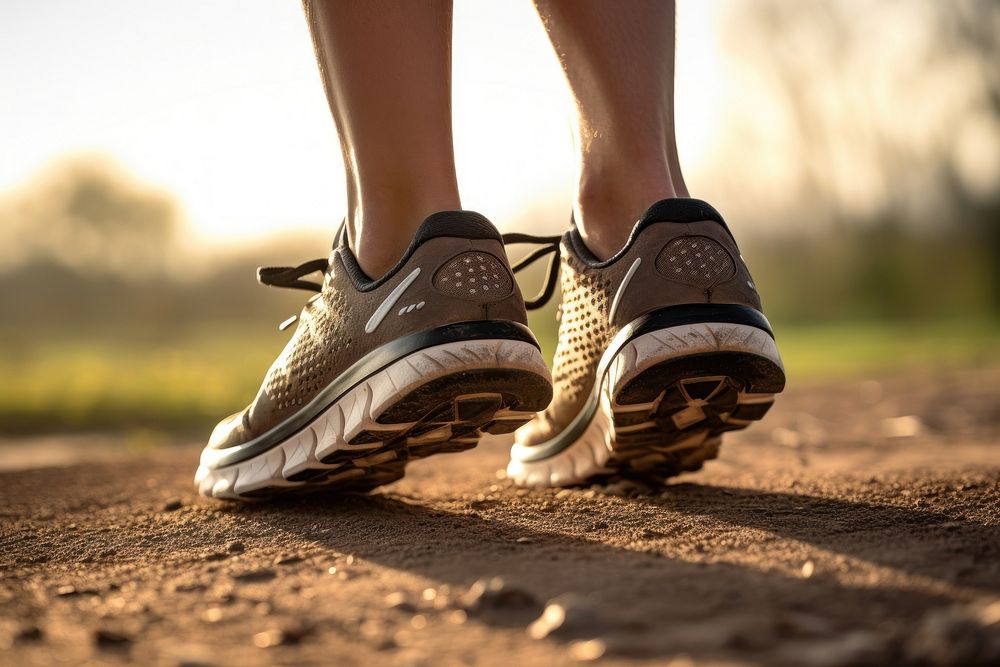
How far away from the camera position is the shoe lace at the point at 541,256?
1.69 metres

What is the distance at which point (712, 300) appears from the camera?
1366 millimetres

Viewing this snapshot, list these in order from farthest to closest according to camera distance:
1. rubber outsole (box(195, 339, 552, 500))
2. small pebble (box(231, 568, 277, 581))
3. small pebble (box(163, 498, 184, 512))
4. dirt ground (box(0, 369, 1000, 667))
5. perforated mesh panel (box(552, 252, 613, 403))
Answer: small pebble (box(163, 498, 184, 512)), perforated mesh panel (box(552, 252, 613, 403)), rubber outsole (box(195, 339, 552, 500)), small pebble (box(231, 568, 277, 581)), dirt ground (box(0, 369, 1000, 667))

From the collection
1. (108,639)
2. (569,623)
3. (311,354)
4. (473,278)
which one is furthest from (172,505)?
(569,623)

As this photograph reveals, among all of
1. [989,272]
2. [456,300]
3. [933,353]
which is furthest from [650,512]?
[989,272]

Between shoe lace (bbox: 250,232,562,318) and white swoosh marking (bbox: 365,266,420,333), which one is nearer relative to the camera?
white swoosh marking (bbox: 365,266,420,333)

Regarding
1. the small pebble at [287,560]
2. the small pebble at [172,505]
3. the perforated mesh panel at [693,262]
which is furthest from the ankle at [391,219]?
the small pebble at [172,505]

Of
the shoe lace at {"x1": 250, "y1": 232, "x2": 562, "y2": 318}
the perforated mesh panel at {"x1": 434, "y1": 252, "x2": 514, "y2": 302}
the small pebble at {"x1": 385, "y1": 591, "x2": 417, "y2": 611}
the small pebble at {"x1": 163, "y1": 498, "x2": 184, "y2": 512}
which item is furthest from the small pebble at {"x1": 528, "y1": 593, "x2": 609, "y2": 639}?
the small pebble at {"x1": 163, "y1": 498, "x2": 184, "y2": 512}

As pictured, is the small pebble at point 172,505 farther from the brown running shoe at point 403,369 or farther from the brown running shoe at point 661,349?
the brown running shoe at point 661,349

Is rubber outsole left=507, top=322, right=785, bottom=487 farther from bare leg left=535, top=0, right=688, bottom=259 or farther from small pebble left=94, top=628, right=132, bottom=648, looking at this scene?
small pebble left=94, top=628, right=132, bottom=648

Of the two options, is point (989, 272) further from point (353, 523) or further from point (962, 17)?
point (353, 523)

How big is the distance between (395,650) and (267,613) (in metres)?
0.19

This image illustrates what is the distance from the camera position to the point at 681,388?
51.9 inches

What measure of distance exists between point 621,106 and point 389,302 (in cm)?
55

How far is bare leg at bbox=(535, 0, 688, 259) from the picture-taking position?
1.52m
